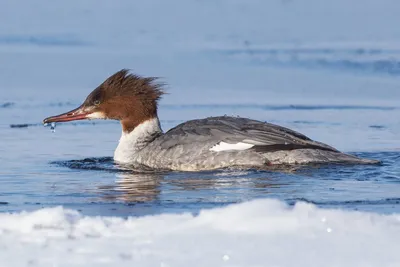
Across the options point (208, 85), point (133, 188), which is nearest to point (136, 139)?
point (133, 188)

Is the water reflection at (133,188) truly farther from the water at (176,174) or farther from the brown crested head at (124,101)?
the brown crested head at (124,101)

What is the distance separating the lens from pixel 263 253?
4.94 m

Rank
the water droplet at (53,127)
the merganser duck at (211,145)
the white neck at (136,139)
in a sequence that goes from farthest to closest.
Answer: the water droplet at (53,127)
the white neck at (136,139)
the merganser duck at (211,145)

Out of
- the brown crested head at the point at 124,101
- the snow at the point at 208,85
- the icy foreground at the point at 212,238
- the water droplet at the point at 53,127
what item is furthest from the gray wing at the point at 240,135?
the icy foreground at the point at 212,238

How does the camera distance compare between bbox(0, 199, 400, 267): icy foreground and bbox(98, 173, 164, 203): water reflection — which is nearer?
bbox(0, 199, 400, 267): icy foreground

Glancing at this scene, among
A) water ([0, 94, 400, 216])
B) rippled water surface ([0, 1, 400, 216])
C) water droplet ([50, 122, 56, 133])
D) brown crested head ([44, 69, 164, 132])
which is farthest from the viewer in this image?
water droplet ([50, 122, 56, 133])

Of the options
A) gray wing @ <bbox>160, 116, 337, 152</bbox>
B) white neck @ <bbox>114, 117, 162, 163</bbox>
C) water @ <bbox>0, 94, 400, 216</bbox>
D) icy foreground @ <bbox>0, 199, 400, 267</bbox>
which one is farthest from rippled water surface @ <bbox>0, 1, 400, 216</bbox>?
icy foreground @ <bbox>0, 199, 400, 267</bbox>

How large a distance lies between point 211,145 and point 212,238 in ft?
12.4

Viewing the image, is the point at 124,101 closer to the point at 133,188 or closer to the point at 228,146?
the point at 228,146

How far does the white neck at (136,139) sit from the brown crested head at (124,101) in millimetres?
56

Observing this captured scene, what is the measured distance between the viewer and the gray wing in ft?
28.9

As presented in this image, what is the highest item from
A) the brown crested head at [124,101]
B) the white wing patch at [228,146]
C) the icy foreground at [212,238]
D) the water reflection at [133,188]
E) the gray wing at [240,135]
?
the brown crested head at [124,101]

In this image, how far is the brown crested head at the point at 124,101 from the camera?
9.67 m

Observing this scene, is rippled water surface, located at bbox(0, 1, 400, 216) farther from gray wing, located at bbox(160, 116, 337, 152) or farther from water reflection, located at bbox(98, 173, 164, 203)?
gray wing, located at bbox(160, 116, 337, 152)
